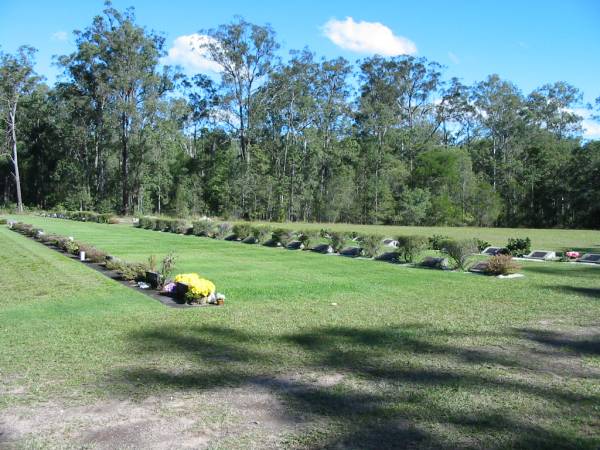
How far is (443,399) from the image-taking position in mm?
4832

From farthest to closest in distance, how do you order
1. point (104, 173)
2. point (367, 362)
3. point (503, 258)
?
1. point (104, 173)
2. point (503, 258)
3. point (367, 362)

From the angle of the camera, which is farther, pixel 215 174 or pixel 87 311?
pixel 215 174

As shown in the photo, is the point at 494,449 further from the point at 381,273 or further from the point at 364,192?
the point at 364,192

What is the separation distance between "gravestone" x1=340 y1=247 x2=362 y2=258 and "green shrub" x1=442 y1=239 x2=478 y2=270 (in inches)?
170

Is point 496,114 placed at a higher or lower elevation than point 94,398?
higher

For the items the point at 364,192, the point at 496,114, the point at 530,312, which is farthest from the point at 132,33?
the point at 530,312

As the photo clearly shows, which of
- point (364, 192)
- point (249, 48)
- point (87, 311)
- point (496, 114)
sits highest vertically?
point (249, 48)

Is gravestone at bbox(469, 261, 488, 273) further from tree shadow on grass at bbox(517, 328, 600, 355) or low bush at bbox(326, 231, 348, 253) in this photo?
tree shadow on grass at bbox(517, 328, 600, 355)

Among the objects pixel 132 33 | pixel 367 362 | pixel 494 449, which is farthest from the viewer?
pixel 132 33

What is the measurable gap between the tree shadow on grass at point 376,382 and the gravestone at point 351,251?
10942mm

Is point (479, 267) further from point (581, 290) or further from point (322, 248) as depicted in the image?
point (322, 248)

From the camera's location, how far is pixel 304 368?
5.83 metres

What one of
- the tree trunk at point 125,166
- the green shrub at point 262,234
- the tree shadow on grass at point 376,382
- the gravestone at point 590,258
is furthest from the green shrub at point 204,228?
the tree trunk at point 125,166

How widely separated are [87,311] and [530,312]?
24.7 ft
